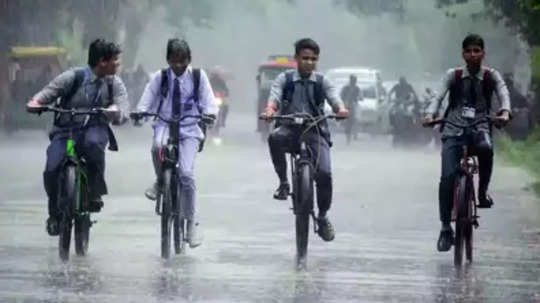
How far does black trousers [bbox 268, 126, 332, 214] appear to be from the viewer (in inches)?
545

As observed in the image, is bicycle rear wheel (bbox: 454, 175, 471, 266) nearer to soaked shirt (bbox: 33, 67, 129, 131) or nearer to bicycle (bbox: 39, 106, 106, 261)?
soaked shirt (bbox: 33, 67, 129, 131)

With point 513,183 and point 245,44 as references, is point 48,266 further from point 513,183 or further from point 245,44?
point 245,44

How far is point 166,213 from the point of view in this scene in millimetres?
13461

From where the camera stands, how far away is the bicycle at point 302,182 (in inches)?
526

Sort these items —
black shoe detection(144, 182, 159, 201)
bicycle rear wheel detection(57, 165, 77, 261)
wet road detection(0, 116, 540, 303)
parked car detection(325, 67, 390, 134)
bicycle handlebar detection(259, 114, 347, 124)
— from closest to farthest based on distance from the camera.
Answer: wet road detection(0, 116, 540, 303) → bicycle rear wheel detection(57, 165, 77, 261) → bicycle handlebar detection(259, 114, 347, 124) → black shoe detection(144, 182, 159, 201) → parked car detection(325, 67, 390, 134)

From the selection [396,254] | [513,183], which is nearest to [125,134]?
[513,183]

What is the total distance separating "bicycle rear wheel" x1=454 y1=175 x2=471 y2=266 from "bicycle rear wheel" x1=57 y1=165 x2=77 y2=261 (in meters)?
2.84

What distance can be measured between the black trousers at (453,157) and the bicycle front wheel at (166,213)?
2.05m

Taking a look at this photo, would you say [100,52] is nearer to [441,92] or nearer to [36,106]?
[36,106]

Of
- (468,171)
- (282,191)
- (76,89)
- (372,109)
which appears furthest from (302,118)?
(372,109)

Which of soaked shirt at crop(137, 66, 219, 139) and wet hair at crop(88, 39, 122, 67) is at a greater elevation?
wet hair at crop(88, 39, 122, 67)

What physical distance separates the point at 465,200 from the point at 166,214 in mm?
2232

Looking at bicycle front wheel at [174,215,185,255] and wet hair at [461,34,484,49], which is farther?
bicycle front wheel at [174,215,185,255]

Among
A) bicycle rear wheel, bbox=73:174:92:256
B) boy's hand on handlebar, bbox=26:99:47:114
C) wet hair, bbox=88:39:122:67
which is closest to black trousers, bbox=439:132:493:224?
wet hair, bbox=88:39:122:67
